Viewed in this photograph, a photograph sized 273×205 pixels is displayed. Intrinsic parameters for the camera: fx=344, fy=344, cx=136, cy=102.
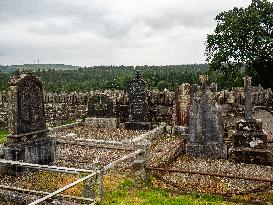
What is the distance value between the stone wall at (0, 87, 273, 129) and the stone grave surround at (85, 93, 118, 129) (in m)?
0.69

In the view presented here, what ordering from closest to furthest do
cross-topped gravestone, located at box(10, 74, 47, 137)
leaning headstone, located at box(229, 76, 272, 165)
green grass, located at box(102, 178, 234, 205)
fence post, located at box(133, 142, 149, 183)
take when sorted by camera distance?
green grass, located at box(102, 178, 234, 205) → fence post, located at box(133, 142, 149, 183) → cross-topped gravestone, located at box(10, 74, 47, 137) → leaning headstone, located at box(229, 76, 272, 165)

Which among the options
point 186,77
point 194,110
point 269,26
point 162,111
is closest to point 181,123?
point 162,111

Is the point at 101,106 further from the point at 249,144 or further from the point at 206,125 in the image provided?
the point at 249,144

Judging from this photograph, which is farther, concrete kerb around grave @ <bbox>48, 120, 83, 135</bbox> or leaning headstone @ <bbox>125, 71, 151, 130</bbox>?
leaning headstone @ <bbox>125, 71, 151, 130</bbox>

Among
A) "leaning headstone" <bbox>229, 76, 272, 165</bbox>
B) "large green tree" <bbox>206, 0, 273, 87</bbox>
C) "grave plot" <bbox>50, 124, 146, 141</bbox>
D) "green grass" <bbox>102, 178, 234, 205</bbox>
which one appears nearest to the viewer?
"green grass" <bbox>102, 178, 234, 205</bbox>

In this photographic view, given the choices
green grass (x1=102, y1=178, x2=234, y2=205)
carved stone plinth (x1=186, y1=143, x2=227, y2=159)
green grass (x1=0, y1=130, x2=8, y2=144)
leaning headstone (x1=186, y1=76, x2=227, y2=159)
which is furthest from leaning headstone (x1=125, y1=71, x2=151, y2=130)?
green grass (x1=102, y1=178, x2=234, y2=205)

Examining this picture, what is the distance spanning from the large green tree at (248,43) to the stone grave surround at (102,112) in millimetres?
13683

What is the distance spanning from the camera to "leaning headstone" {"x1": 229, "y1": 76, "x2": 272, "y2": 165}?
34.7 ft

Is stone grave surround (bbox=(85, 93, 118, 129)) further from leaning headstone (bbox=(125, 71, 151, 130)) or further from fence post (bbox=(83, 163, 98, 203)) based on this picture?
fence post (bbox=(83, 163, 98, 203))

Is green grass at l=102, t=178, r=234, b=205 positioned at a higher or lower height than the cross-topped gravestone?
lower

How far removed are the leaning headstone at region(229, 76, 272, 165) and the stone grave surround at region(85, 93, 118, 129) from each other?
713 centimetres

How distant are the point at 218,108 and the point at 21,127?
6.14 metres

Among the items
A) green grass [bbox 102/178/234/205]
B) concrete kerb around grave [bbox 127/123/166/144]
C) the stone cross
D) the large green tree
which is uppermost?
the large green tree

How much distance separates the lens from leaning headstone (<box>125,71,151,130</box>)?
15867 millimetres
